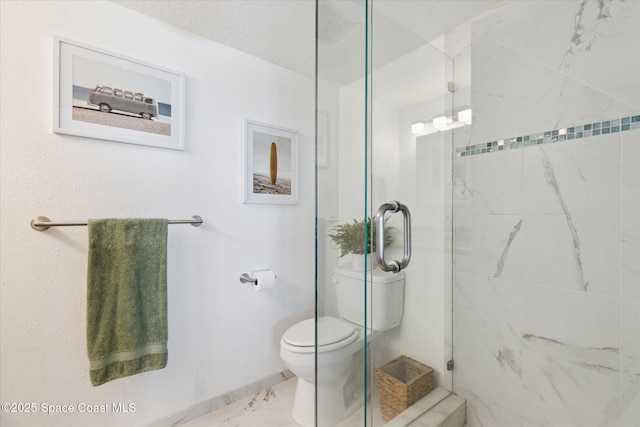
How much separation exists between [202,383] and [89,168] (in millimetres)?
1248

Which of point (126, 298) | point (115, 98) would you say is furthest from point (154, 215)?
point (115, 98)

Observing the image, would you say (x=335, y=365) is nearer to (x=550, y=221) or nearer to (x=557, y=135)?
(x=550, y=221)

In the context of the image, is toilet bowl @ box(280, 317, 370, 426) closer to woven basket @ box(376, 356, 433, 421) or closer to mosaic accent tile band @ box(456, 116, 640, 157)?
woven basket @ box(376, 356, 433, 421)

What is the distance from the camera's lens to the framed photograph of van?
1.27 m

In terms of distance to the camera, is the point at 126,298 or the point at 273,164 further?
the point at 273,164

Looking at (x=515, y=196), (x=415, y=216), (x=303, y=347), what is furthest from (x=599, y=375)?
(x=303, y=347)

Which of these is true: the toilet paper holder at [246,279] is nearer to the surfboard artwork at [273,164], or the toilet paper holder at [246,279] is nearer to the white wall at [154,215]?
the white wall at [154,215]

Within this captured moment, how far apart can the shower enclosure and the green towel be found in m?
0.77

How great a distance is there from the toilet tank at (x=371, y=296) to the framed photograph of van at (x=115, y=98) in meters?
1.14

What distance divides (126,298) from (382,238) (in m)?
1.11

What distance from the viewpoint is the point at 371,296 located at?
42.2 inches

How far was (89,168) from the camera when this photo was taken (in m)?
1.33

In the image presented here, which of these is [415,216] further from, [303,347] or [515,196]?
[303,347]

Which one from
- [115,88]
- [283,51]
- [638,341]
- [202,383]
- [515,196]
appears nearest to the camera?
[638,341]
